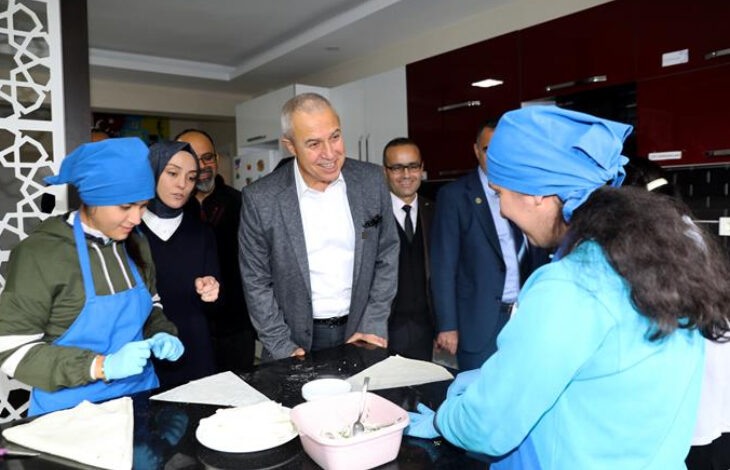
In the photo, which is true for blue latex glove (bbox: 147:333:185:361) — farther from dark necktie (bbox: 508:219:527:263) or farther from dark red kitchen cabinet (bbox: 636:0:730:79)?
dark red kitchen cabinet (bbox: 636:0:730:79)

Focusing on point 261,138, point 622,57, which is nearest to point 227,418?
point 622,57

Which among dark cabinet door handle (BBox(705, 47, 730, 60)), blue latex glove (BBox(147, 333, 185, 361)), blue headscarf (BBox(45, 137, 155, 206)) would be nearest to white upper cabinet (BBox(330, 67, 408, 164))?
dark cabinet door handle (BBox(705, 47, 730, 60))

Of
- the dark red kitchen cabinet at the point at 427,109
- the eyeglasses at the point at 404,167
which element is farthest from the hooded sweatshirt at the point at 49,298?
the dark red kitchen cabinet at the point at 427,109

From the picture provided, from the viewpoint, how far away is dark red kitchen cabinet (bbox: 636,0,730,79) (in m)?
2.12

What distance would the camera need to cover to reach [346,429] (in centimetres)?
98

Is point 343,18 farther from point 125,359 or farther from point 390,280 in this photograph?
point 125,359

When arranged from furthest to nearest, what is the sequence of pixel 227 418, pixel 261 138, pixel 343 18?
pixel 261 138 → pixel 343 18 → pixel 227 418

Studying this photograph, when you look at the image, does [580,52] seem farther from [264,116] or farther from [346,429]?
[264,116]

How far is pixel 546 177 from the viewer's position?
2.78 ft

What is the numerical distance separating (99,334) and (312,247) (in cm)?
72

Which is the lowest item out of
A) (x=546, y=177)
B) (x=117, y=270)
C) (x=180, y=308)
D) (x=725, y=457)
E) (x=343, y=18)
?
(x=725, y=457)

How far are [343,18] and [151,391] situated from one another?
314 centimetres

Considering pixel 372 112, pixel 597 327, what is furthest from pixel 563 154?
pixel 372 112

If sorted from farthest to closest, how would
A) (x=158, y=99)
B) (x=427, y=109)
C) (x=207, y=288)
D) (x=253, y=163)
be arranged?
(x=158, y=99) → (x=253, y=163) → (x=427, y=109) → (x=207, y=288)
